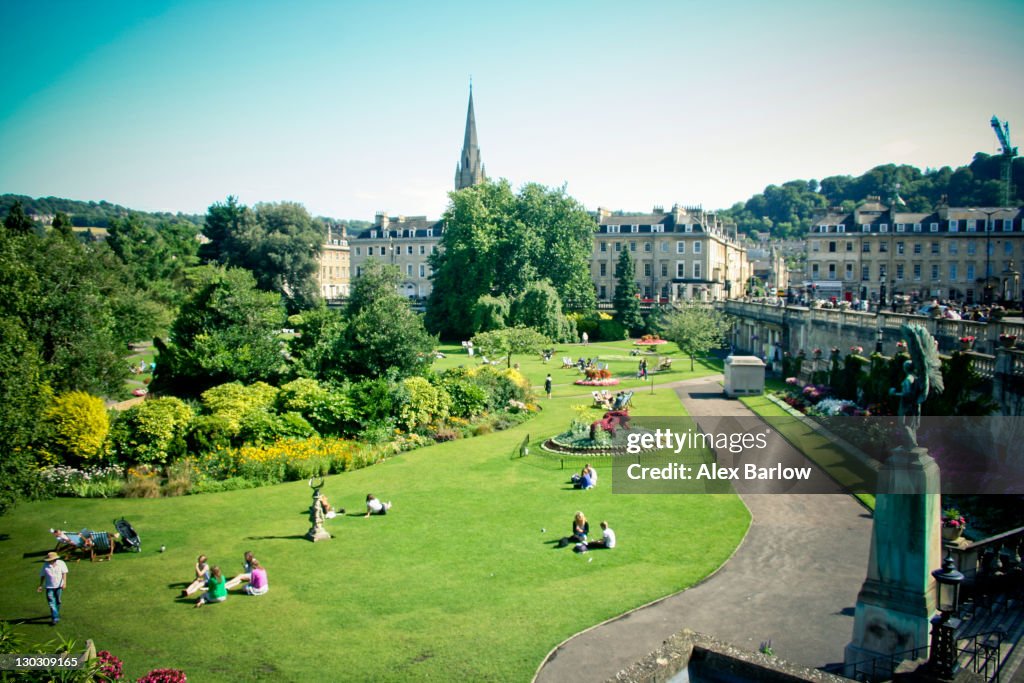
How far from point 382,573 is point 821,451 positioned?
53.4 ft

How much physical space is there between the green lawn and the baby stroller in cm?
27

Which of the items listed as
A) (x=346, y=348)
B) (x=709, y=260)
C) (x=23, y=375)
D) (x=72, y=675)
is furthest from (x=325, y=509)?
(x=709, y=260)

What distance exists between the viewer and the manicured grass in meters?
20.9

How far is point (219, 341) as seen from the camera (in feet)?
107

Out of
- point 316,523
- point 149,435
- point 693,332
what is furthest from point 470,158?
point 316,523

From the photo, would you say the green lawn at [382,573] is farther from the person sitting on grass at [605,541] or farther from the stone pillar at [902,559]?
the stone pillar at [902,559]

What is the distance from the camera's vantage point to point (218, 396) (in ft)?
92.1

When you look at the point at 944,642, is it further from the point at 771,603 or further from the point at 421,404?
the point at 421,404

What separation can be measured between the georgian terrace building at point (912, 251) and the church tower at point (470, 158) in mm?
55117

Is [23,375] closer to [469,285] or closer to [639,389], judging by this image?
[639,389]

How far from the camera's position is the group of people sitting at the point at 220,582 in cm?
1475

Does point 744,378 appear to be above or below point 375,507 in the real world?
above

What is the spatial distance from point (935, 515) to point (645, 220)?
278 ft

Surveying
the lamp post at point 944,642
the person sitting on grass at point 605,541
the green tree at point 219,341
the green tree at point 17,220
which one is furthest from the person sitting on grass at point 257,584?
the green tree at point 17,220
